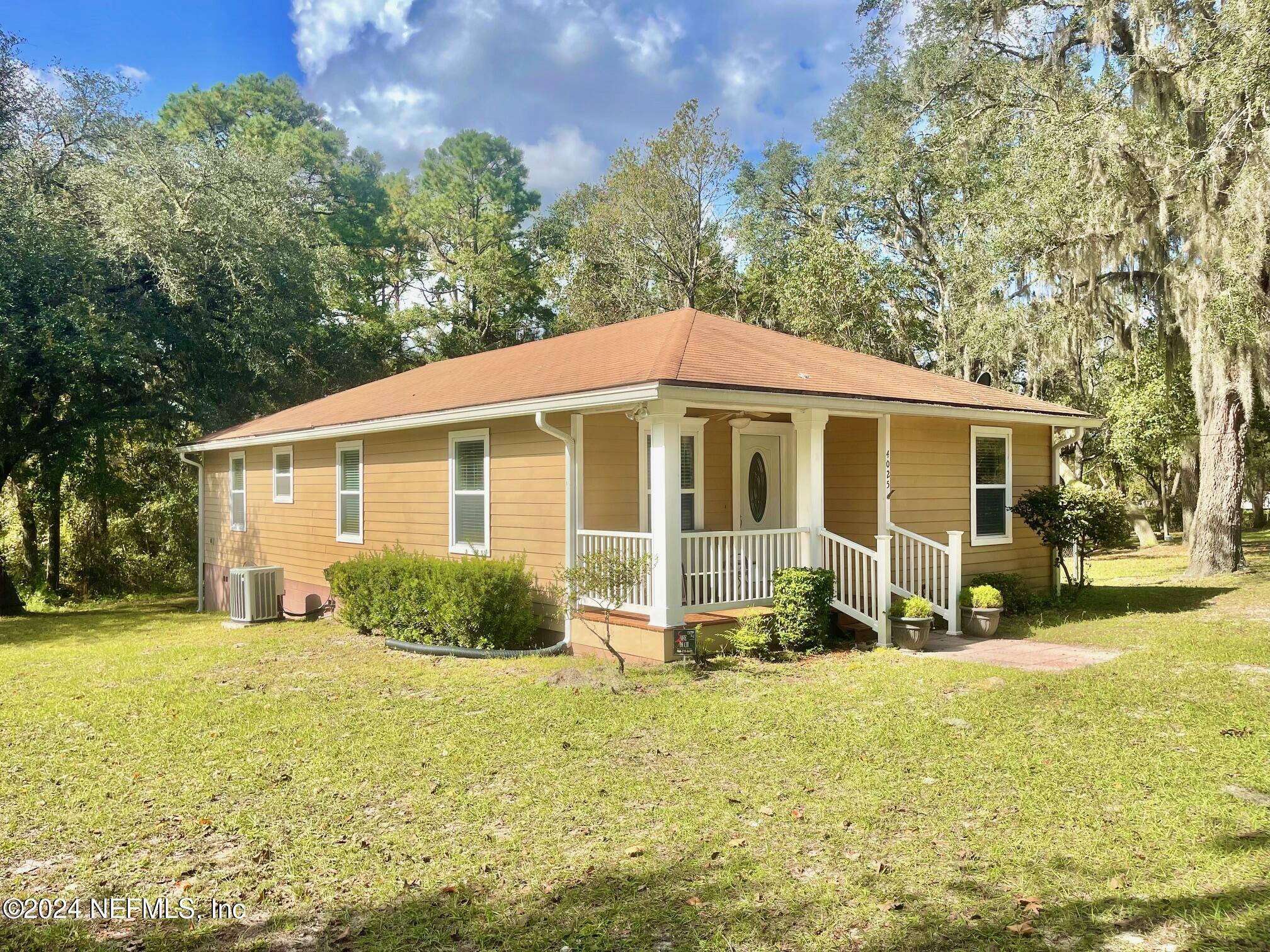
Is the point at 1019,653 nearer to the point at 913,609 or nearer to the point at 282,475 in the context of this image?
the point at 913,609

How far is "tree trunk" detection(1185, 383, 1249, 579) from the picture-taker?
45.7 feet

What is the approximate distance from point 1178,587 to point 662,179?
19.1 metres

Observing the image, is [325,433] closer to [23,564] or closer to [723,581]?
[723,581]

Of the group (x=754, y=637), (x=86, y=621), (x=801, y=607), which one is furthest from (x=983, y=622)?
(x=86, y=621)

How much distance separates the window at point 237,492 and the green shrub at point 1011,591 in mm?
12795

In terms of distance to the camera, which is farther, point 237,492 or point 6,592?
point 237,492

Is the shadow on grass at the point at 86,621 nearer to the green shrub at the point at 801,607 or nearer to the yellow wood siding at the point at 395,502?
the yellow wood siding at the point at 395,502

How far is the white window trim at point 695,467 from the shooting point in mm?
9594

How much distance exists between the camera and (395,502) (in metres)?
11.9

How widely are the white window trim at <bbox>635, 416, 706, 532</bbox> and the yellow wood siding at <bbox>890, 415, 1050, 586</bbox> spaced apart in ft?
7.49

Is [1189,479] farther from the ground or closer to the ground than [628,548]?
farther from the ground

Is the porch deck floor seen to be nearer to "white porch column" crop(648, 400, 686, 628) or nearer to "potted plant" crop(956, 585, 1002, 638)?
"white porch column" crop(648, 400, 686, 628)

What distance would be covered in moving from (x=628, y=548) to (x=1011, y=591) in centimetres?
558

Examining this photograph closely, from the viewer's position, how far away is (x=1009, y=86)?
61.3 ft
